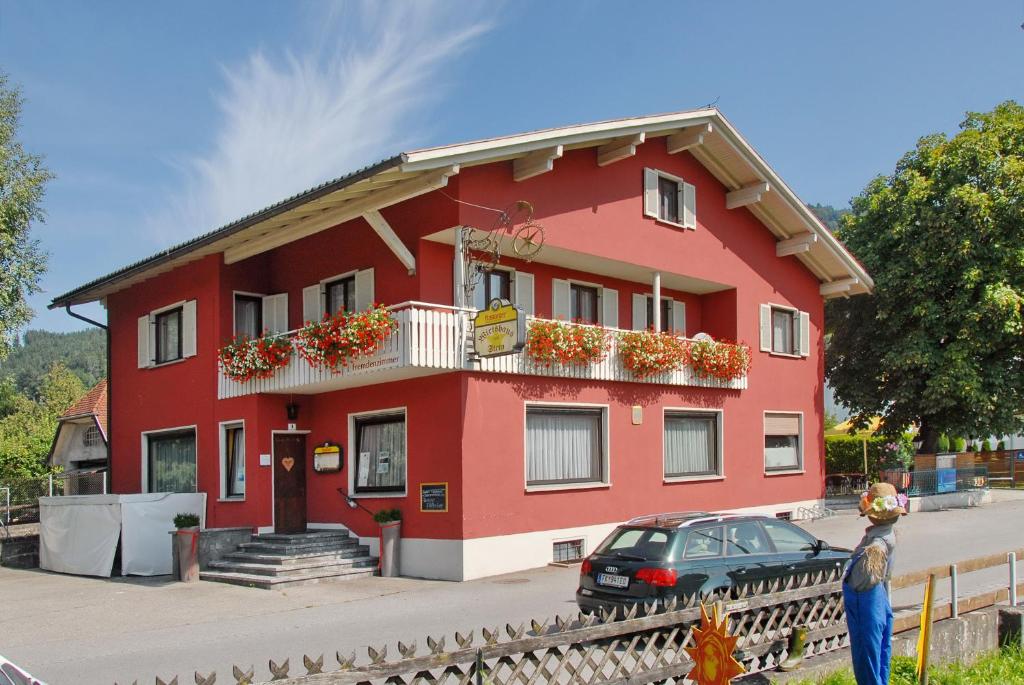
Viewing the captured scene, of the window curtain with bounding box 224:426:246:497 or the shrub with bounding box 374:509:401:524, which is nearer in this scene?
the shrub with bounding box 374:509:401:524

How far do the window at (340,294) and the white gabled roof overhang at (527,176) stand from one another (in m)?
1.36

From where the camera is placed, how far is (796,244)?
23703 mm

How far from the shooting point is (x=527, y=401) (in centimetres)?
1738

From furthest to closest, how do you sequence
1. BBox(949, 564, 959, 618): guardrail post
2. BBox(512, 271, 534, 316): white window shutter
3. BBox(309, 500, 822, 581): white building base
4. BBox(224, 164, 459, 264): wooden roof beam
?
1. BBox(512, 271, 534, 316): white window shutter
2. BBox(309, 500, 822, 581): white building base
3. BBox(224, 164, 459, 264): wooden roof beam
4. BBox(949, 564, 959, 618): guardrail post

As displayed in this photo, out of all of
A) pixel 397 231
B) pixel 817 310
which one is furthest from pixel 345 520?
pixel 817 310

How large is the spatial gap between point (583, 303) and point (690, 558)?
1075 cm

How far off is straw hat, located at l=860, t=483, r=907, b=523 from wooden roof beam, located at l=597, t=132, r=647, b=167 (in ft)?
41.9

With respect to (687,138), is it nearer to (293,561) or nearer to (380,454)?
(380,454)

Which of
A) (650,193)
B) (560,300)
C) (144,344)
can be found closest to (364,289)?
(560,300)

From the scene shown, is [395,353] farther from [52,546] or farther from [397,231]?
[52,546]

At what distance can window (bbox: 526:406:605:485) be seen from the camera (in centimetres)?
1762

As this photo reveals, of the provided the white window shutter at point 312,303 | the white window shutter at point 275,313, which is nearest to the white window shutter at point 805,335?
the white window shutter at point 312,303

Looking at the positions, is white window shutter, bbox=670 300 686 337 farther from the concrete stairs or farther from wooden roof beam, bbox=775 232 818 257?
the concrete stairs

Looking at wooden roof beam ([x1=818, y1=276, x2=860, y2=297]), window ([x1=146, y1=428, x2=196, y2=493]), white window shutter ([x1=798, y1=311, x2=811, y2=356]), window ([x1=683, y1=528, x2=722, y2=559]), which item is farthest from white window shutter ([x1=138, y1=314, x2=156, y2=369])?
wooden roof beam ([x1=818, y1=276, x2=860, y2=297])
